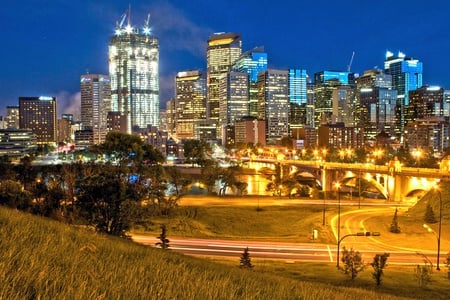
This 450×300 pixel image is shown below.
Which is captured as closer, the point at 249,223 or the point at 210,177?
the point at 249,223

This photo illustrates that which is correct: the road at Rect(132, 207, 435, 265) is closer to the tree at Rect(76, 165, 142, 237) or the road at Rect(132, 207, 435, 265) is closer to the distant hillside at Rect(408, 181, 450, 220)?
the tree at Rect(76, 165, 142, 237)

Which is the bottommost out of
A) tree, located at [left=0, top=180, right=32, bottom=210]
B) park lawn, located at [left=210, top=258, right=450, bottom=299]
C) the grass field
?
park lawn, located at [left=210, top=258, right=450, bottom=299]

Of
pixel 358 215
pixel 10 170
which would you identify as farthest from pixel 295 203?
pixel 10 170

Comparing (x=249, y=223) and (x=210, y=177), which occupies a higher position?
(x=210, y=177)

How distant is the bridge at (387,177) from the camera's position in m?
77.1

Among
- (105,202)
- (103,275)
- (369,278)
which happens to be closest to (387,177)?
(369,278)

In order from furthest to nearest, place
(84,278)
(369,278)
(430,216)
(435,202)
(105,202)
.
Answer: (435,202)
(430,216)
(105,202)
(369,278)
(84,278)

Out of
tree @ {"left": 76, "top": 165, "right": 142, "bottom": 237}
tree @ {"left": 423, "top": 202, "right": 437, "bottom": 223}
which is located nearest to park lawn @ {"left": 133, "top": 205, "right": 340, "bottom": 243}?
tree @ {"left": 76, "top": 165, "right": 142, "bottom": 237}

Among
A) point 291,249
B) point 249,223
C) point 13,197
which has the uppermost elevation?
point 13,197

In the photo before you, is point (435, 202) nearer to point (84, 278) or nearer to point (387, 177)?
point (387, 177)

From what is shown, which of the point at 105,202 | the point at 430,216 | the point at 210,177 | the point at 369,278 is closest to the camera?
the point at 369,278

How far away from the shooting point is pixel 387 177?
3349 inches

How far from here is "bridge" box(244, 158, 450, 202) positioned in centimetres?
7706

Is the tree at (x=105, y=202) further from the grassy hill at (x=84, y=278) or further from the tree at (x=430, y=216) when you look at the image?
the tree at (x=430, y=216)
